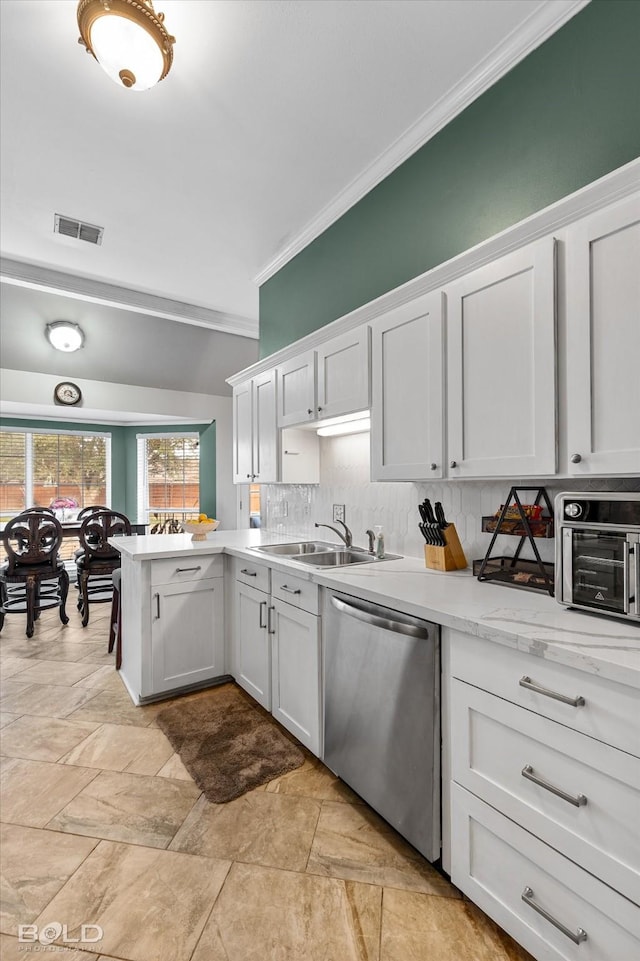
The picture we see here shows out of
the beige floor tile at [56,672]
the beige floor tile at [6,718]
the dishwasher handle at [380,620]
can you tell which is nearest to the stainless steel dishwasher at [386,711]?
the dishwasher handle at [380,620]

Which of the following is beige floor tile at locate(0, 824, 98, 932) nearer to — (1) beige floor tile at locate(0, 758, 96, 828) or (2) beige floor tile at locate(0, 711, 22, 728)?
(1) beige floor tile at locate(0, 758, 96, 828)

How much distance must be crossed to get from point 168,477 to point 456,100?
18.3 ft

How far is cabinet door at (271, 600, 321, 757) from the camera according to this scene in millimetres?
2168

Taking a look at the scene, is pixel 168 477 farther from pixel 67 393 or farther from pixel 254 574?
pixel 254 574

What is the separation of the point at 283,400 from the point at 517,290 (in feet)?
5.83

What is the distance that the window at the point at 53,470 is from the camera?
19.8 feet

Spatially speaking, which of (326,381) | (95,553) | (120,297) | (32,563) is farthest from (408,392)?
(32,563)

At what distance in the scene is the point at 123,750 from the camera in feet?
7.77

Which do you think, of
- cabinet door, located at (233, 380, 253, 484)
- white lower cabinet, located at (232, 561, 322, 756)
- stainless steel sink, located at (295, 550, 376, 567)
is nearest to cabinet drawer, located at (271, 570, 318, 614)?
white lower cabinet, located at (232, 561, 322, 756)

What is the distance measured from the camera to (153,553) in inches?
108

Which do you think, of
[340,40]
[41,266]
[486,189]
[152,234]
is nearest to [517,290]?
[486,189]

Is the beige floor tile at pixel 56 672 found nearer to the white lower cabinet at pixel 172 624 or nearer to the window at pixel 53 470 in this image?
the white lower cabinet at pixel 172 624

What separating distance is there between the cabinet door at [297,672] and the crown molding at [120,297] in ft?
11.1

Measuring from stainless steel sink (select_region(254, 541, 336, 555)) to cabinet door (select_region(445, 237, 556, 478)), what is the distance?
4.52 feet
